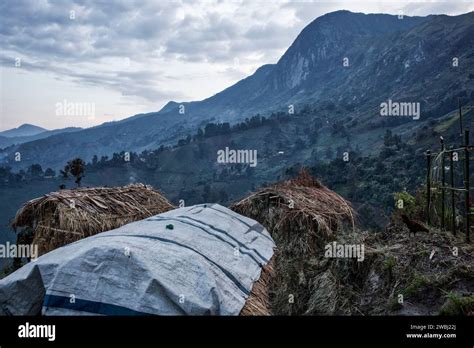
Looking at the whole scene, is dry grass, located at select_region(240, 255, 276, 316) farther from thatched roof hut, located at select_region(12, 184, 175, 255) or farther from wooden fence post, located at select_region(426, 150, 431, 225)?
wooden fence post, located at select_region(426, 150, 431, 225)

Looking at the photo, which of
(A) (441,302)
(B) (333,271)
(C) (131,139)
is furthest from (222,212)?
(C) (131,139)

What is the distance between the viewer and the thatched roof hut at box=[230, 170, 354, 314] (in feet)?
21.2

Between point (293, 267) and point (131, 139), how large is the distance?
18201cm

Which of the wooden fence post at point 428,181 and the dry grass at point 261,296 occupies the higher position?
the wooden fence post at point 428,181

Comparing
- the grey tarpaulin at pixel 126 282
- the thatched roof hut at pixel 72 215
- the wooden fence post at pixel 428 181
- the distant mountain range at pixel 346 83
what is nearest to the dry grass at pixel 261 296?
the grey tarpaulin at pixel 126 282

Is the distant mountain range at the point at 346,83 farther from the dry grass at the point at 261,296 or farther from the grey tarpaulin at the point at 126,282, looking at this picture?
the grey tarpaulin at the point at 126,282

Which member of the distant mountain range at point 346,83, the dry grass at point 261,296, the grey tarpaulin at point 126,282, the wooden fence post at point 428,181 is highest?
the distant mountain range at point 346,83

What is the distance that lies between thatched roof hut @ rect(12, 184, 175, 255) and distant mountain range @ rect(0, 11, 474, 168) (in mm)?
23765

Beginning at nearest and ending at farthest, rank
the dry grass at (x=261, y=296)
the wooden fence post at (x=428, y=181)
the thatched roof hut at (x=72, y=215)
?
1. the dry grass at (x=261, y=296)
2. the thatched roof hut at (x=72, y=215)
3. the wooden fence post at (x=428, y=181)

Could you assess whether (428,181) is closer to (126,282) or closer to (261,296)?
(261,296)

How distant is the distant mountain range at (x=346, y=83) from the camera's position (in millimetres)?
84062

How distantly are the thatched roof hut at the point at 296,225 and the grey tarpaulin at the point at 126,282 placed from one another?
1.83m

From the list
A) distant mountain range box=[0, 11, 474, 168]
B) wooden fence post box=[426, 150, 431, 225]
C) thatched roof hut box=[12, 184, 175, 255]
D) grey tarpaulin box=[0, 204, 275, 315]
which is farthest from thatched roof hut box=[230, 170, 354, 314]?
distant mountain range box=[0, 11, 474, 168]

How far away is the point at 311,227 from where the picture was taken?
738cm
